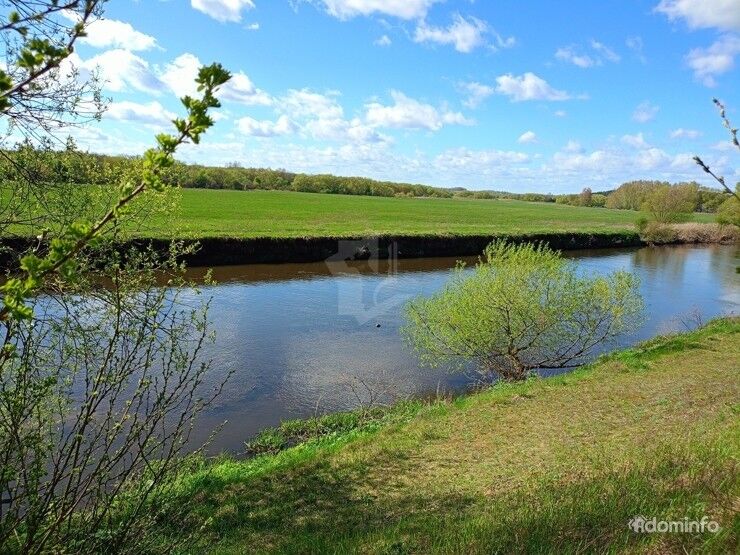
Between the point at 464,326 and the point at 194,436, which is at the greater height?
the point at 464,326

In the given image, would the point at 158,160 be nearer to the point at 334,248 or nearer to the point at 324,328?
the point at 324,328

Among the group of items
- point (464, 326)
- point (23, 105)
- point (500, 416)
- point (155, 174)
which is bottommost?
point (500, 416)

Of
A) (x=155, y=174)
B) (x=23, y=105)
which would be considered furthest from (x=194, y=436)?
(x=155, y=174)

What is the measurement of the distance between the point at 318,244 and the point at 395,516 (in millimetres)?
29562

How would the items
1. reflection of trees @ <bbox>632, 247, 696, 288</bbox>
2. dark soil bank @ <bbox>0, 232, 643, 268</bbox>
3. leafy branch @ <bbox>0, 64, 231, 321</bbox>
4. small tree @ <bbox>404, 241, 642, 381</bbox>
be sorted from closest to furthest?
leafy branch @ <bbox>0, 64, 231, 321</bbox>
small tree @ <bbox>404, 241, 642, 381</bbox>
dark soil bank @ <bbox>0, 232, 643, 268</bbox>
reflection of trees @ <bbox>632, 247, 696, 288</bbox>

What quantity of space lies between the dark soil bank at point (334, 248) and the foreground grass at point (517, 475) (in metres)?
18.3

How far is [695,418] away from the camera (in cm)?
828

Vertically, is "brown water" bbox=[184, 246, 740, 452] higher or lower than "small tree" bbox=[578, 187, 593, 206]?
lower

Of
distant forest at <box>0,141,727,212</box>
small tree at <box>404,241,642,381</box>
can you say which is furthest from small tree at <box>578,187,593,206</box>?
small tree at <box>404,241,642,381</box>

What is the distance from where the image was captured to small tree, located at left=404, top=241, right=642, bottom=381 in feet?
46.3

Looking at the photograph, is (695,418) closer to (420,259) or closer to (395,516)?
(395,516)

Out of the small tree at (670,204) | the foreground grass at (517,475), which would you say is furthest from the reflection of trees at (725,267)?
the foreground grass at (517,475)

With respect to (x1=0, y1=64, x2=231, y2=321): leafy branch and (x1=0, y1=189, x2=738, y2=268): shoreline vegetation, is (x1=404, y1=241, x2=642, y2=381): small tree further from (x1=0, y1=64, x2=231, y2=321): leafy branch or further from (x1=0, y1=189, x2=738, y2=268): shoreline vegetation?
(x1=0, y1=64, x2=231, y2=321): leafy branch

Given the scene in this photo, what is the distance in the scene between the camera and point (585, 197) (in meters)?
136
